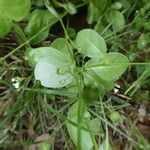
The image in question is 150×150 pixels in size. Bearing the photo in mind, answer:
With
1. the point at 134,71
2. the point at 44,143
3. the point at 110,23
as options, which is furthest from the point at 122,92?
the point at 44,143

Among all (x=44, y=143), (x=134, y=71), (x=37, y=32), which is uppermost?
(x=37, y=32)

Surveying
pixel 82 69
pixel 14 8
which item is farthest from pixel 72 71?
pixel 14 8

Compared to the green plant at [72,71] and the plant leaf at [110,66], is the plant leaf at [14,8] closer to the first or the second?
the green plant at [72,71]

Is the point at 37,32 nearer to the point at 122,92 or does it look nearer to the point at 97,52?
the point at 97,52

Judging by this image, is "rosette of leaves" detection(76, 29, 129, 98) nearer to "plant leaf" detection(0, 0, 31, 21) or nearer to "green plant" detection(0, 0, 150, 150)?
"green plant" detection(0, 0, 150, 150)

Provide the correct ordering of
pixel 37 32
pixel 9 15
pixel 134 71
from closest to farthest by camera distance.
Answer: pixel 9 15, pixel 37 32, pixel 134 71

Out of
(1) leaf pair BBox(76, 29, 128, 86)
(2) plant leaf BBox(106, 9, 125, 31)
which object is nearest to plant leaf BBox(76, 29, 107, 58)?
(1) leaf pair BBox(76, 29, 128, 86)
